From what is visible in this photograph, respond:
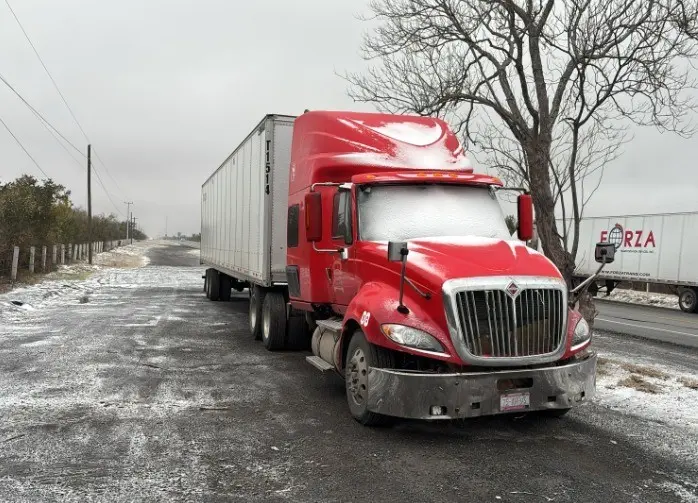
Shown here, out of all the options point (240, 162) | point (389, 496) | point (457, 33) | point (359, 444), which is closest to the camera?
point (389, 496)

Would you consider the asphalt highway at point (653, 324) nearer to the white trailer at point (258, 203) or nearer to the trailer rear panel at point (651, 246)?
the trailer rear panel at point (651, 246)

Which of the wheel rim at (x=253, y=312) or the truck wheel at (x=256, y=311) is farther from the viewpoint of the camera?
the wheel rim at (x=253, y=312)

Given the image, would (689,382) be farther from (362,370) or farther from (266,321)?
(266,321)

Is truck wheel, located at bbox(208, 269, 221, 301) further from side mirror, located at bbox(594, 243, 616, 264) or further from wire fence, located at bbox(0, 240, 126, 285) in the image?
side mirror, located at bbox(594, 243, 616, 264)

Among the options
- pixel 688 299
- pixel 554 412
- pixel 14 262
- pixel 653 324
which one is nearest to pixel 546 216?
pixel 554 412

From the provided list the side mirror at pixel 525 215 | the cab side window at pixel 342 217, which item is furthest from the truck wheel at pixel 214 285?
the side mirror at pixel 525 215

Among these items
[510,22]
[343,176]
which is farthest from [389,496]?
[510,22]

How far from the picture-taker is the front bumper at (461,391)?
15.8 ft

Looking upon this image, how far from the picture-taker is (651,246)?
2177 cm

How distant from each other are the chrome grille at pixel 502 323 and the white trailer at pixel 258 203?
4.89 metres

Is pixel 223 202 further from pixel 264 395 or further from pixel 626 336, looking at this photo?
pixel 626 336

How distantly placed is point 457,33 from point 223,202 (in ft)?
22.7

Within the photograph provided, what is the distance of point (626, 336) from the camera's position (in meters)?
12.6

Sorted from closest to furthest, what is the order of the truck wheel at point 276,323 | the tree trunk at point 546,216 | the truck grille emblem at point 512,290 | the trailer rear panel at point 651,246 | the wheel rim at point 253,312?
1. the truck grille emblem at point 512,290
2. the truck wheel at point 276,323
3. the tree trunk at point 546,216
4. the wheel rim at point 253,312
5. the trailer rear panel at point 651,246
